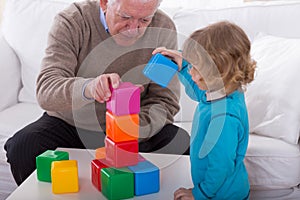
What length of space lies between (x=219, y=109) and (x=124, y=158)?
279 millimetres

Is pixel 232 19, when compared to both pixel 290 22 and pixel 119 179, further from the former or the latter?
pixel 119 179

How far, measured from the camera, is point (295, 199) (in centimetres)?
186

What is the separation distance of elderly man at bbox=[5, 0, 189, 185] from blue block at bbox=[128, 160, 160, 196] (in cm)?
34

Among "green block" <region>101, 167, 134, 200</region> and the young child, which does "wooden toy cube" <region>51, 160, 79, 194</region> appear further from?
the young child

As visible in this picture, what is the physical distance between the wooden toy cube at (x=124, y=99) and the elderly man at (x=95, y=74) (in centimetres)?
39

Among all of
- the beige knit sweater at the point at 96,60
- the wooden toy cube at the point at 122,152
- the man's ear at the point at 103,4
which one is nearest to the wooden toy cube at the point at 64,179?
the wooden toy cube at the point at 122,152

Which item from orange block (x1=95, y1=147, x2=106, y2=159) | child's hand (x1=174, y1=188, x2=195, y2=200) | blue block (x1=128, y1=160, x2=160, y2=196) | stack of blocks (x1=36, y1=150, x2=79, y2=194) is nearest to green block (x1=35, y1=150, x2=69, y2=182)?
stack of blocks (x1=36, y1=150, x2=79, y2=194)

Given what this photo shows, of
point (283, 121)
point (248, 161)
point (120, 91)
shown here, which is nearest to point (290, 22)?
point (283, 121)

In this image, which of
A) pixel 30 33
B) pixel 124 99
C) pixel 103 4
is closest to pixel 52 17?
pixel 30 33

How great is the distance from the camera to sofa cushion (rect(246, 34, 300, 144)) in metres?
1.90

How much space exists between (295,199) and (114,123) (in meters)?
0.80

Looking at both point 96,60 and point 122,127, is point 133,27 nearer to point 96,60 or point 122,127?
point 96,60

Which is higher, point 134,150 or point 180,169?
point 134,150

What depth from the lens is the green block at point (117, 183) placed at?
138cm
